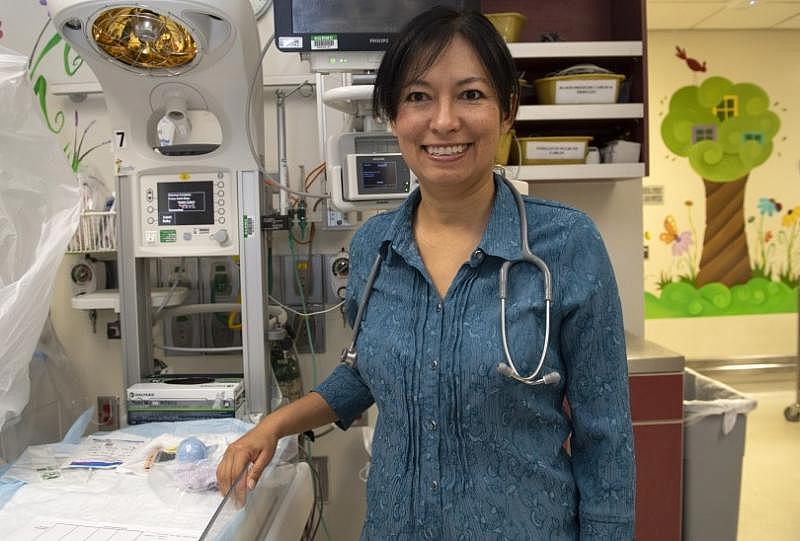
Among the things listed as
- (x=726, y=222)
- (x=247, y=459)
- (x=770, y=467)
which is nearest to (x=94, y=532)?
(x=247, y=459)

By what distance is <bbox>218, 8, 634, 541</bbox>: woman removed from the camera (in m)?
0.96

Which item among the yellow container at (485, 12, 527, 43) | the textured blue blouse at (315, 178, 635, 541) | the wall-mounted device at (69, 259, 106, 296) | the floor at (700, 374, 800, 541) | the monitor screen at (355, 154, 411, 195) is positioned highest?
the yellow container at (485, 12, 527, 43)

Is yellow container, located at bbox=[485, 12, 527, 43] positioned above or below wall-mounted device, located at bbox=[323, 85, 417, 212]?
above

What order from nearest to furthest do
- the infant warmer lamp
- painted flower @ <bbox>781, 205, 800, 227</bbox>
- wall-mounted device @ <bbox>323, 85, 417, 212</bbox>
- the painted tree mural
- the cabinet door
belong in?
the infant warmer lamp, wall-mounted device @ <bbox>323, 85, 417, 212</bbox>, the cabinet door, the painted tree mural, painted flower @ <bbox>781, 205, 800, 227</bbox>

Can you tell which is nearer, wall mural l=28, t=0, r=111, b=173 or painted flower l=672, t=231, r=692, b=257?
wall mural l=28, t=0, r=111, b=173

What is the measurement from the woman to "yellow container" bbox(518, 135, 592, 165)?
1327 mm

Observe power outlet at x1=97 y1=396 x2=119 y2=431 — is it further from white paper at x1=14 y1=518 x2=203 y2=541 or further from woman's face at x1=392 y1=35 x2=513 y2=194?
woman's face at x1=392 y1=35 x2=513 y2=194

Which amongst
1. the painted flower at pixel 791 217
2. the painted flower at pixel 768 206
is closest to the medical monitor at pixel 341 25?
the painted flower at pixel 768 206

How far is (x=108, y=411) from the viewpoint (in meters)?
2.33

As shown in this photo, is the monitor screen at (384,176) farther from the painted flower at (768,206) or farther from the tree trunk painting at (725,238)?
the painted flower at (768,206)

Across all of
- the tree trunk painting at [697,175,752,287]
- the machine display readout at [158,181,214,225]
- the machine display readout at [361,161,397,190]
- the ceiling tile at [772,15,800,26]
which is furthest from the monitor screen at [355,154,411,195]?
the ceiling tile at [772,15,800,26]

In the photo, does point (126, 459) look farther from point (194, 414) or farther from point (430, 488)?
point (430, 488)

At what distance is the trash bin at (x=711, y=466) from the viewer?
224 cm

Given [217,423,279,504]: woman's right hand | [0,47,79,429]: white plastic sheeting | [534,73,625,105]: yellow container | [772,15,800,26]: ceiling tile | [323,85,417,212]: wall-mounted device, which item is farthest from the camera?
[772,15,800,26]: ceiling tile
